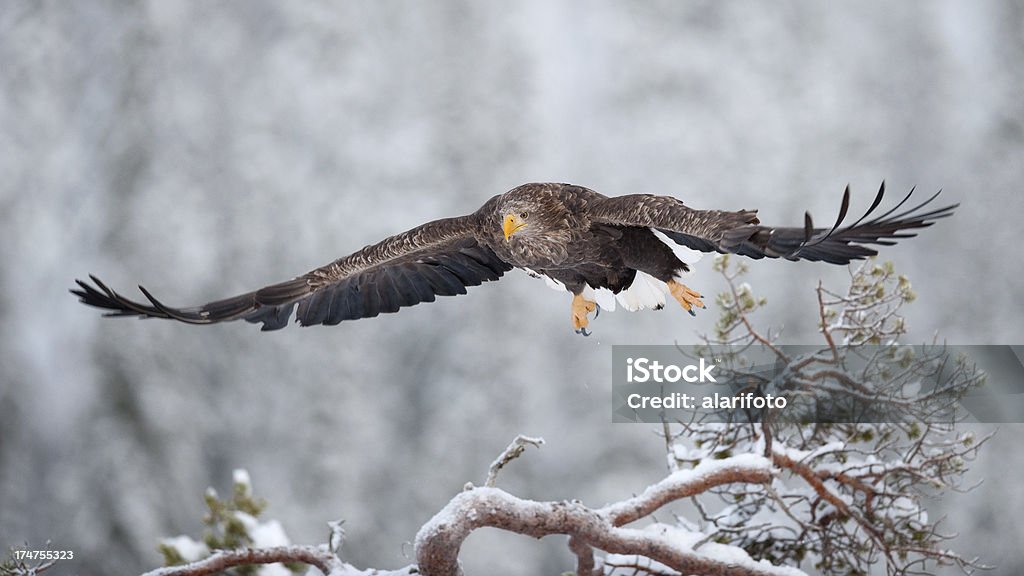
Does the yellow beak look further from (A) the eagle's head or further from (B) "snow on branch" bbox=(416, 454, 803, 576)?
(B) "snow on branch" bbox=(416, 454, 803, 576)

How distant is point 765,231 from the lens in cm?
247

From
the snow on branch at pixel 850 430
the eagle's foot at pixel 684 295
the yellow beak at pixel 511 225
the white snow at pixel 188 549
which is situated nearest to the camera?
the yellow beak at pixel 511 225

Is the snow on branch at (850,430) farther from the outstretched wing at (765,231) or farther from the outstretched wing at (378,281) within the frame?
the outstretched wing at (765,231)

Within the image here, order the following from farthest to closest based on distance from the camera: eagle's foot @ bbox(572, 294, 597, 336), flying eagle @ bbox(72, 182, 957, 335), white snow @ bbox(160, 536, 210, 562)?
white snow @ bbox(160, 536, 210, 562) < eagle's foot @ bbox(572, 294, 597, 336) < flying eagle @ bbox(72, 182, 957, 335)

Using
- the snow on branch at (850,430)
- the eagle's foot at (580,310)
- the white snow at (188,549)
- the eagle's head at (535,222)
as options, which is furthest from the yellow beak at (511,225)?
the white snow at (188,549)

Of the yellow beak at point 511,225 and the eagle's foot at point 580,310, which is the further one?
the eagle's foot at point 580,310

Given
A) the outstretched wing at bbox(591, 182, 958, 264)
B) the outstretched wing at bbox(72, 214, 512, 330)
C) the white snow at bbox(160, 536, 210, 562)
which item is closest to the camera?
the outstretched wing at bbox(591, 182, 958, 264)

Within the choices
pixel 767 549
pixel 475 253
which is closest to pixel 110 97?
pixel 475 253

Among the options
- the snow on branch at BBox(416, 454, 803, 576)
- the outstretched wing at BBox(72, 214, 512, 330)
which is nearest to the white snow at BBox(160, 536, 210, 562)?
the outstretched wing at BBox(72, 214, 512, 330)

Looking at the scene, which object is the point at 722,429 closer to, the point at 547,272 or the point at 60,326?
the point at 547,272

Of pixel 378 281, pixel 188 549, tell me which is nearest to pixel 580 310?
pixel 378 281

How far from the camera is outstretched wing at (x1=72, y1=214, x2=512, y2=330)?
321 cm

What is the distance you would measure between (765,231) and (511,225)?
876 millimetres

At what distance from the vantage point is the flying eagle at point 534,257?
105 inches
